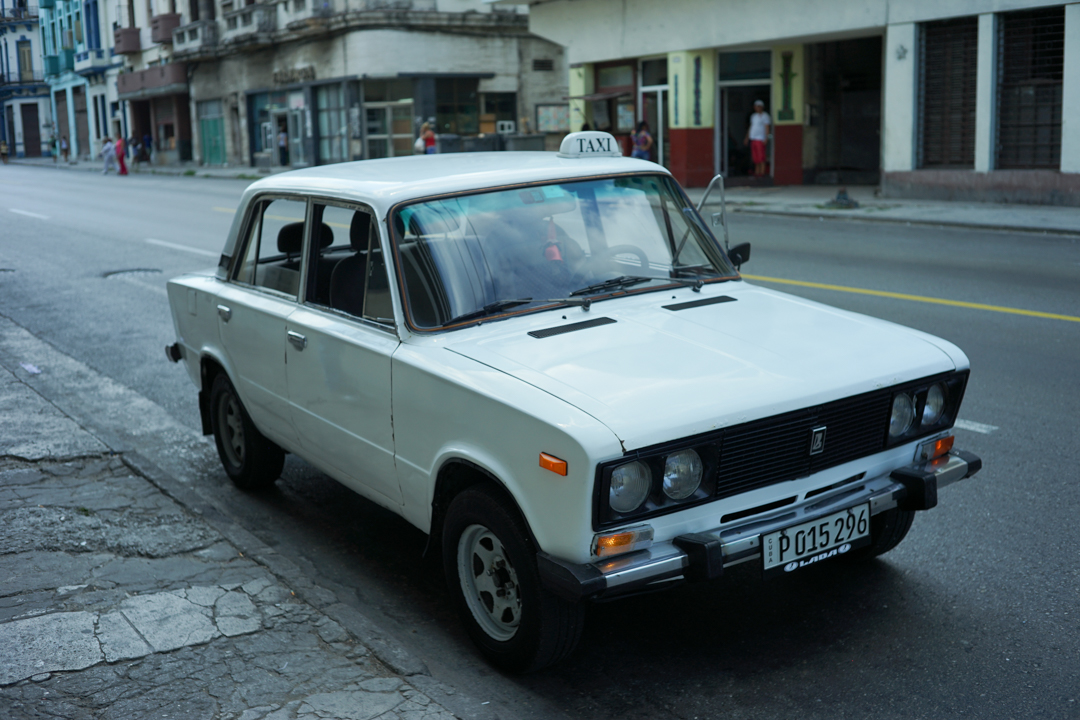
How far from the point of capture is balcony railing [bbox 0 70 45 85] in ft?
267

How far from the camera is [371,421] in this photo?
418cm

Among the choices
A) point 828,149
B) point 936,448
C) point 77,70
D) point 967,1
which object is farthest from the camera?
point 77,70

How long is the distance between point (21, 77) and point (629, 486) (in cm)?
9151

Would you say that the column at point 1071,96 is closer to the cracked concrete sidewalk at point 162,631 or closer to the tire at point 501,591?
the cracked concrete sidewalk at point 162,631

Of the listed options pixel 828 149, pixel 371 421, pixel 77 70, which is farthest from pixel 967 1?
pixel 77 70

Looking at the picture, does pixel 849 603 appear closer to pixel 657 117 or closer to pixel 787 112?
pixel 787 112

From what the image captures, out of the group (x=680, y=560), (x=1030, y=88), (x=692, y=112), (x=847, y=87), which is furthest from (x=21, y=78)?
(x=680, y=560)

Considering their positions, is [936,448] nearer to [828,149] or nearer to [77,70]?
[828,149]

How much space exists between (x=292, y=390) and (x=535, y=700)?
77.5 inches

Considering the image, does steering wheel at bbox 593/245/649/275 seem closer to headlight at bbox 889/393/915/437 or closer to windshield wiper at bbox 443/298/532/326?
windshield wiper at bbox 443/298/532/326

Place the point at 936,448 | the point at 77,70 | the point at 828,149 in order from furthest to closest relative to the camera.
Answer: the point at 77,70 → the point at 828,149 → the point at 936,448

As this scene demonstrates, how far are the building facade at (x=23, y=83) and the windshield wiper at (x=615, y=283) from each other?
84.7m

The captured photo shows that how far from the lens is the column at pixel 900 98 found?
68.0 ft

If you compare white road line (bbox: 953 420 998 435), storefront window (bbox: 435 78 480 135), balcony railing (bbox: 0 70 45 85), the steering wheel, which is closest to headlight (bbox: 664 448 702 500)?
the steering wheel
